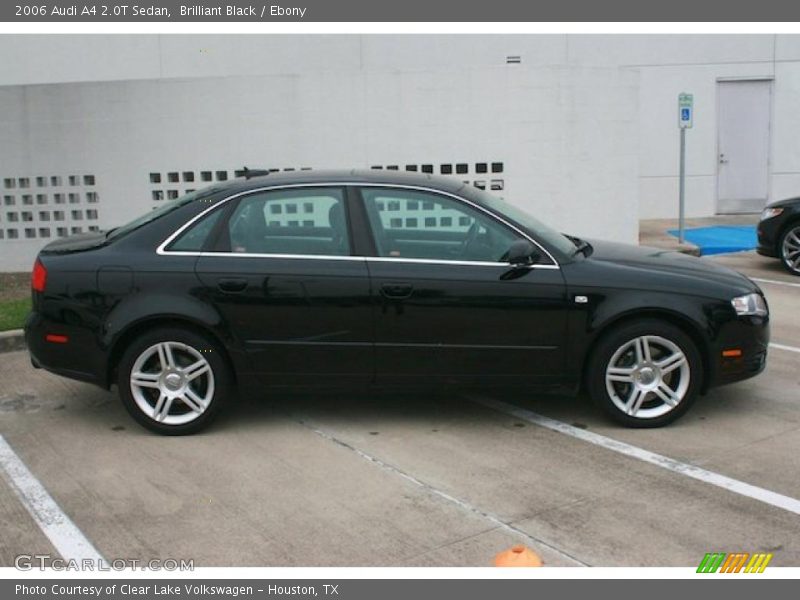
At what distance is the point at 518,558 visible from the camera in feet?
12.6

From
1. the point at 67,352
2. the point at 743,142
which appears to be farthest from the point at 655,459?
the point at 743,142

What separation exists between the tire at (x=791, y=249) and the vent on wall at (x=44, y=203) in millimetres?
8757


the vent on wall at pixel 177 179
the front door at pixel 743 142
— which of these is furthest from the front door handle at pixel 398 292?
the front door at pixel 743 142

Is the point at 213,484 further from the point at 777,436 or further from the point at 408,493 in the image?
the point at 777,436

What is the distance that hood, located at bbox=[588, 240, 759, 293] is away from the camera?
552 cm

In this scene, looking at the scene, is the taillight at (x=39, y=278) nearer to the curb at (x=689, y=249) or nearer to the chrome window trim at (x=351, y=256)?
the chrome window trim at (x=351, y=256)

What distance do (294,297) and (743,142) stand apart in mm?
13975

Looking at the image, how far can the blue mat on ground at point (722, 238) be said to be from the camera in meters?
13.3

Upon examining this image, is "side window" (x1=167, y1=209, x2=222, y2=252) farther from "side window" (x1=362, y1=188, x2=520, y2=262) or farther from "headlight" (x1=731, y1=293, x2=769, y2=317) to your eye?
"headlight" (x1=731, y1=293, x2=769, y2=317)

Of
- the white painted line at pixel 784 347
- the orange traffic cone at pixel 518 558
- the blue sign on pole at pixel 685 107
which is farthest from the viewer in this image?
the blue sign on pole at pixel 685 107

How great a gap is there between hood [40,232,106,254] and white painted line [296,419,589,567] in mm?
1797

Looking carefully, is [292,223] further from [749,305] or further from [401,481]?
[749,305]

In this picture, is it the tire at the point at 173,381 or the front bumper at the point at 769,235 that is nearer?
the tire at the point at 173,381

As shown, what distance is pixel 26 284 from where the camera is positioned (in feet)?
34.6
